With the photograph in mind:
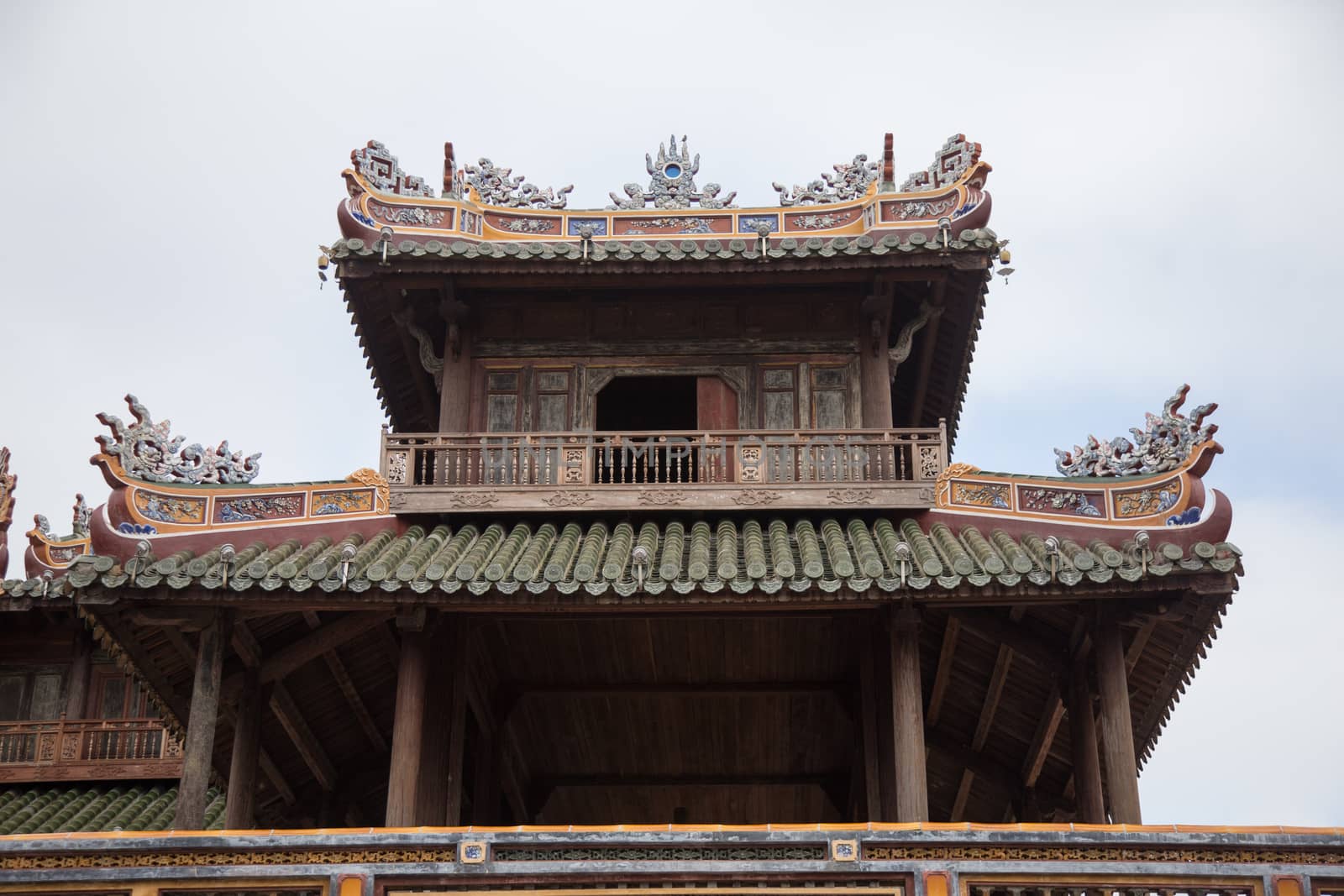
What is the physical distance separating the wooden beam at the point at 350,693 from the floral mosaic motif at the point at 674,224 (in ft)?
21.5

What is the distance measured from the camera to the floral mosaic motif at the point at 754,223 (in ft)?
87.2

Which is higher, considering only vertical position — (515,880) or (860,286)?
(860,286)

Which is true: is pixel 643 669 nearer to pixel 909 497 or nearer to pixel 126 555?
pixel 909 497

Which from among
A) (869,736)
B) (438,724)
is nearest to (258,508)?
(438,724)

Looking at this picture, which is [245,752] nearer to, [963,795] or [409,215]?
[409,215]

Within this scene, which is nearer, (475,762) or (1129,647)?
(1129,647)

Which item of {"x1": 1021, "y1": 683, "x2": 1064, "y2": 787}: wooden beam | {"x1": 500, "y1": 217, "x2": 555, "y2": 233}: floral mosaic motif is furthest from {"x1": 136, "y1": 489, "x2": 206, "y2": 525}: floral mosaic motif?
{"x1": 1021, "y1": 683, "x2": 1064, "y2": 787}: wooden beam

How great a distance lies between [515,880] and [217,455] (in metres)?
6.87

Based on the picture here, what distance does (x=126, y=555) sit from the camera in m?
21.8

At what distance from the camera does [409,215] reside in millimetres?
26156

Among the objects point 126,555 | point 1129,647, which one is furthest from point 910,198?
point 126,555

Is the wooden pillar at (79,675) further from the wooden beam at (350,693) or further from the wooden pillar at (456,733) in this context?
the wooden pillar at (456,733)

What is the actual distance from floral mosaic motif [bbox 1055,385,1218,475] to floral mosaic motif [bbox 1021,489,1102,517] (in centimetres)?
37

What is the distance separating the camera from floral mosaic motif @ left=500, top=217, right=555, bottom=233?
26.6m
